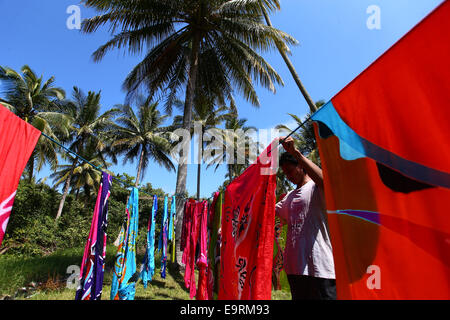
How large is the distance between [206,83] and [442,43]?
9.05 m

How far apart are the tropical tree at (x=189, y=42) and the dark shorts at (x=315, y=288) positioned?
6.19 meters

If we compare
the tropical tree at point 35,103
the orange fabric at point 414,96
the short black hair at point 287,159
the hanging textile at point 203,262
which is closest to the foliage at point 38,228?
the tropical tree at point 35,103

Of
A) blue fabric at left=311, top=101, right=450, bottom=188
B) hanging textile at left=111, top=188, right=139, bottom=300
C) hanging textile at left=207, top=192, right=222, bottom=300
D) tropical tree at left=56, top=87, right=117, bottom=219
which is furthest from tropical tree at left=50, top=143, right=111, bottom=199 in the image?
blue fabric at left=311, top=101, right=450, bottom=188

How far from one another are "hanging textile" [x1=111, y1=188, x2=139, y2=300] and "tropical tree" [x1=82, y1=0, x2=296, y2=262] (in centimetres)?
305

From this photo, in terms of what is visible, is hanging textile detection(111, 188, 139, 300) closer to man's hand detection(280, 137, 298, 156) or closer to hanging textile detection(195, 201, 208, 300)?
hanging textile detection(195, 201, 208, 300)

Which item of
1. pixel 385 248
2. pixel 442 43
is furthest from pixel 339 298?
pixel 442 43

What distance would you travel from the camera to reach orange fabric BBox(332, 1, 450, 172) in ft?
2.83

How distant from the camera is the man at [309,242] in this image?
1.58 meters

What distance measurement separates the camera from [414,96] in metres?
0.94

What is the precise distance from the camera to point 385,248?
988mm

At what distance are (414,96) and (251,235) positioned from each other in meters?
1.39

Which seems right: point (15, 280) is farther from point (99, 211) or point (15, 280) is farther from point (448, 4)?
point (448, 4)

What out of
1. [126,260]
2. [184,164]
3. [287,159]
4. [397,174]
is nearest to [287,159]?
[287,159]

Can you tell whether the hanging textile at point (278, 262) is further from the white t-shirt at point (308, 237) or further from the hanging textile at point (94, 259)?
the hanging textile at point (94, 259)
